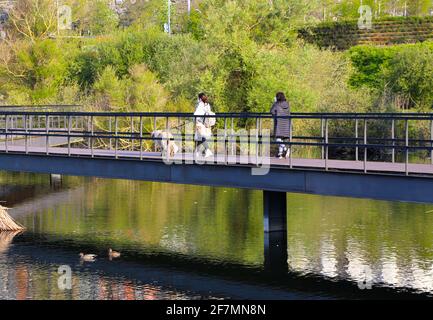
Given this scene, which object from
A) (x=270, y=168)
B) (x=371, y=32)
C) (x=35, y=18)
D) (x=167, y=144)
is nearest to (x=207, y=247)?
(x=167, y=144)

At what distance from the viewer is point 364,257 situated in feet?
94.7

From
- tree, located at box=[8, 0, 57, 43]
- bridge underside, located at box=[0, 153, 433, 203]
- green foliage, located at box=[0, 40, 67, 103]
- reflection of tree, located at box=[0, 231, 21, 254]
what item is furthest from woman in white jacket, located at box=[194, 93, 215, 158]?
tree, located at box=[8, 0, 57, 43]

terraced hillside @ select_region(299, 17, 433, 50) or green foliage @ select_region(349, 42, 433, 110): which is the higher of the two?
terraced hillside @ select_region(299, 17, 433, 50)

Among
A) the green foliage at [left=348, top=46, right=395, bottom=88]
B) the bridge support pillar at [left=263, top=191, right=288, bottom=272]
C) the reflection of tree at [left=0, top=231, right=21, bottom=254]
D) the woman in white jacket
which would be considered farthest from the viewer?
the green foliage at [left=348, top=46, right=395, bottom=88]

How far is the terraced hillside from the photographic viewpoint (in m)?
86.2

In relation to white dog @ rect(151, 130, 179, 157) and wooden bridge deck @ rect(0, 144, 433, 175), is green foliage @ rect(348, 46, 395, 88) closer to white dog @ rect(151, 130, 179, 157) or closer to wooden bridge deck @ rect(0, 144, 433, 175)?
wooden bridge deck @ rect(0, 144, 433, 175)

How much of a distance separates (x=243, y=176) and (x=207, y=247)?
134 inches

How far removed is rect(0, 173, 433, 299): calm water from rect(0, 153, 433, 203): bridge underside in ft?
7.58

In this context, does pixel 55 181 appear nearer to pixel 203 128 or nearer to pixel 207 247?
pixel 207 247

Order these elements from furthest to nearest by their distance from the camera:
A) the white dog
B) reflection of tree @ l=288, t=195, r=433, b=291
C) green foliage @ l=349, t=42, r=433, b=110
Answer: green foliage @ l=349, t=42, r=433, b=110
the white dog
reflection of tree @ l=288, t=195, r=433, b=291

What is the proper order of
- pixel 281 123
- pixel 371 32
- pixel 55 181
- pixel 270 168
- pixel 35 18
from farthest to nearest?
pixel 371 32, pixel 35 18, pixel 55 181, pixel 281 123, pixel 270 168

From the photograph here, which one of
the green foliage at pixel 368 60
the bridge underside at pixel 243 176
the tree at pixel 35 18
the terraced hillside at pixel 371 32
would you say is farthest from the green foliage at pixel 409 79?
the bridge underside at pixel 243 176

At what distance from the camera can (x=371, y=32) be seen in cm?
8850

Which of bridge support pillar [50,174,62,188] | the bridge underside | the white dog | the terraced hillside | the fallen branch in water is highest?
the terraced hillside
